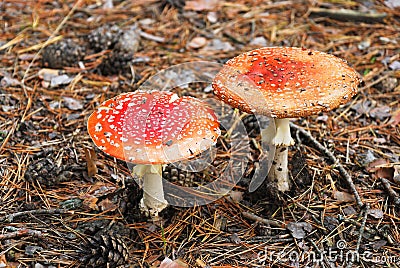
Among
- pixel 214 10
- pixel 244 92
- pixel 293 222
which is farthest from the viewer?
pixel 214 10

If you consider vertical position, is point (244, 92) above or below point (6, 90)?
above

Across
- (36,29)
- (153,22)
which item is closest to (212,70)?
(153,22)

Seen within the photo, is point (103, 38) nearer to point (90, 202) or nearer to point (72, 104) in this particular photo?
point (72, 104)

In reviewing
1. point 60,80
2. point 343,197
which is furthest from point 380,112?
point 60,80

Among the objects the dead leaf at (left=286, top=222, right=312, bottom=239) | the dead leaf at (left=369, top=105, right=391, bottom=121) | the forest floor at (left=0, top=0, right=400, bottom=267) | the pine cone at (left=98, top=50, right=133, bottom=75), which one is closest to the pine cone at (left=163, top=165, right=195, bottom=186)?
the forest floor at (left=0, top=0, right=400, bottom=267)

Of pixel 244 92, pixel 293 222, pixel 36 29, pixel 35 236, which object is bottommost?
pixel 293 222

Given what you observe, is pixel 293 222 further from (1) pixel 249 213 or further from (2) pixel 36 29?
(2) pixel 36 29

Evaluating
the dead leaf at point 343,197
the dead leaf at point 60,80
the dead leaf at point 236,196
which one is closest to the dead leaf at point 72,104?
the dead leaf at point 60,80

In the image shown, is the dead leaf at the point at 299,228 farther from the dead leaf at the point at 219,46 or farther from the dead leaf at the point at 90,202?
the dead leaf at the point at 219,46
